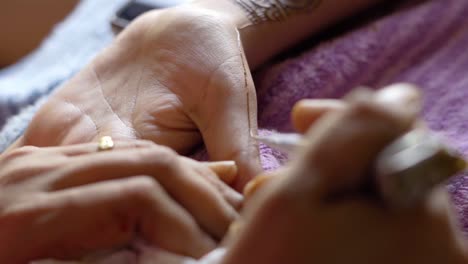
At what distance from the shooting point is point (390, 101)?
30cm

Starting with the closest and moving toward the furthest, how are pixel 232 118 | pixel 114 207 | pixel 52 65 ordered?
1. pixel 114 207
2. pixel 232 118
3. pixel 52 65

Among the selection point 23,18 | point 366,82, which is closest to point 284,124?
point 366,82

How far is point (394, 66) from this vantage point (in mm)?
863

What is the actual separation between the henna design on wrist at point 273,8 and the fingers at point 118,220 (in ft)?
1.39

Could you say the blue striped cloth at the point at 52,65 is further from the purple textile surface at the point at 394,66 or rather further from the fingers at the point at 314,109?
the fingers at the point at 314,109

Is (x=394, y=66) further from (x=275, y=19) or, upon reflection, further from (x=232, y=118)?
(x=232, y=118)

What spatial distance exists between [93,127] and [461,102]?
1.71 feet

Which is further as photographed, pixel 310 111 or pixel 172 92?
pixel 172 92

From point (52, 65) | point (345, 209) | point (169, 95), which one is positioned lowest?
point (52, 65)

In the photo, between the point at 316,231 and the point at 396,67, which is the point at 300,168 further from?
the point at 396,67

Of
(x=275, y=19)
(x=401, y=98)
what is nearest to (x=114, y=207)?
(x=401, y=98)

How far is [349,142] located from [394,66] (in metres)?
0.62

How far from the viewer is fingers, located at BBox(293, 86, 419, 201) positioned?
0.93 ft

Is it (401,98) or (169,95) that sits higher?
(401,98)
